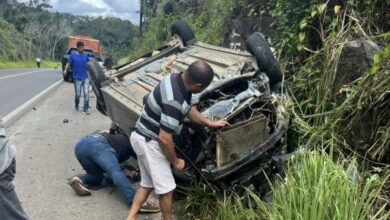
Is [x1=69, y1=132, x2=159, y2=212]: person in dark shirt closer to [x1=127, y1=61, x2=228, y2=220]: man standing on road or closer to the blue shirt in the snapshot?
[x1=127, y1=61, x2=228, y2=220]: man standing on road

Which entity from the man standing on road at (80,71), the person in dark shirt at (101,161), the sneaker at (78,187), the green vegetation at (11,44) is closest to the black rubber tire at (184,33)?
the person in dark shirt at (101,161)

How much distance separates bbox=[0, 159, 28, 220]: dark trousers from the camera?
3.24 meters

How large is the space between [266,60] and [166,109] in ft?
6.02

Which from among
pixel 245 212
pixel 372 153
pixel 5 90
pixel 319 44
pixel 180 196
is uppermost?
pixel 319 44

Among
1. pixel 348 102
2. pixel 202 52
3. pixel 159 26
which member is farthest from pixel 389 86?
pixel 159 26

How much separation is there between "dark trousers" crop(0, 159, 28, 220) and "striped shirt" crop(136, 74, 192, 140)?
1604 millimetres

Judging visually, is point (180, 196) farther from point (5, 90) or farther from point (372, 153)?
point (5, 90)

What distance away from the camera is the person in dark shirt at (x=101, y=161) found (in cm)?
579

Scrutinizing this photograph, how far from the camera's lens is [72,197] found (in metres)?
5.99

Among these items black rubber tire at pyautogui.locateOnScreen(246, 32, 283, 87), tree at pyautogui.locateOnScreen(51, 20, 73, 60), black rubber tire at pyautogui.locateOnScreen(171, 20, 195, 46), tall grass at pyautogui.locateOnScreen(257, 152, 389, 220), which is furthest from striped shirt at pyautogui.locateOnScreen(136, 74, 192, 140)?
tree at pyautogui.locateOnScreen(51, 20, 73, 60)

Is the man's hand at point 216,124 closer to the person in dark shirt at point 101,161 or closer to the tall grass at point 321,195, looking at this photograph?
the tall grass at point 321,195

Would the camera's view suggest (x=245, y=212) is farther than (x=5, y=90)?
No

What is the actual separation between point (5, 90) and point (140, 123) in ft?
44.7

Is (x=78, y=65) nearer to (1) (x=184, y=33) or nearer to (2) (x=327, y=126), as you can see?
(1) (x=184, y=33)
